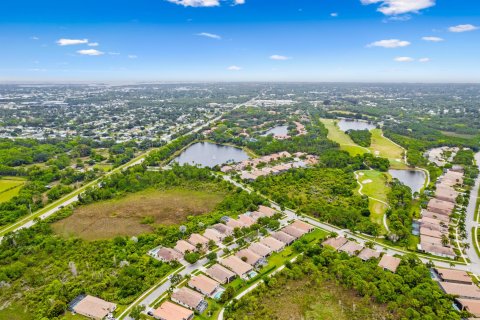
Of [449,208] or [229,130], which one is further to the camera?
[229,130]

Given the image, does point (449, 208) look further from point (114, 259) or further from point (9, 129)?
point (9, 129)

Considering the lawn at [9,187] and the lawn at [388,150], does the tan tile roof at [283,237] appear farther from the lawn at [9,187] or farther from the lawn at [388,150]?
the lawn at [9,187]

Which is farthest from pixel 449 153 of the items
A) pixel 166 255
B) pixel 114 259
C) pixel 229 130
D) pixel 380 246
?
pixel 114 259

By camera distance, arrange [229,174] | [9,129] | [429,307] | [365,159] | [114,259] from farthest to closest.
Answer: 1. [9,129]
2. [365,159]
3. [229,174]
4. [114,259]
5. [429,307]

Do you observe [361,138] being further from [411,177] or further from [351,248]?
[351,248]

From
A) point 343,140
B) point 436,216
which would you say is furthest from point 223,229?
point 343,140

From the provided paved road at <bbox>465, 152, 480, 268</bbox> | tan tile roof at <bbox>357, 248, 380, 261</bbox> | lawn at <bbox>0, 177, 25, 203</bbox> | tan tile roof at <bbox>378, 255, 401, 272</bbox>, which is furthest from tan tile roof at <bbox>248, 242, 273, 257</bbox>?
lawn at <bbox>0, 177, 25, 203</bbox>

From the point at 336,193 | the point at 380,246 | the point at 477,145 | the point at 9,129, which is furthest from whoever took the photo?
the point at 9,129

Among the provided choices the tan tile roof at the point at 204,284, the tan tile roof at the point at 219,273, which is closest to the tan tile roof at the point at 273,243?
the tan tile roof at the point at 219,273
